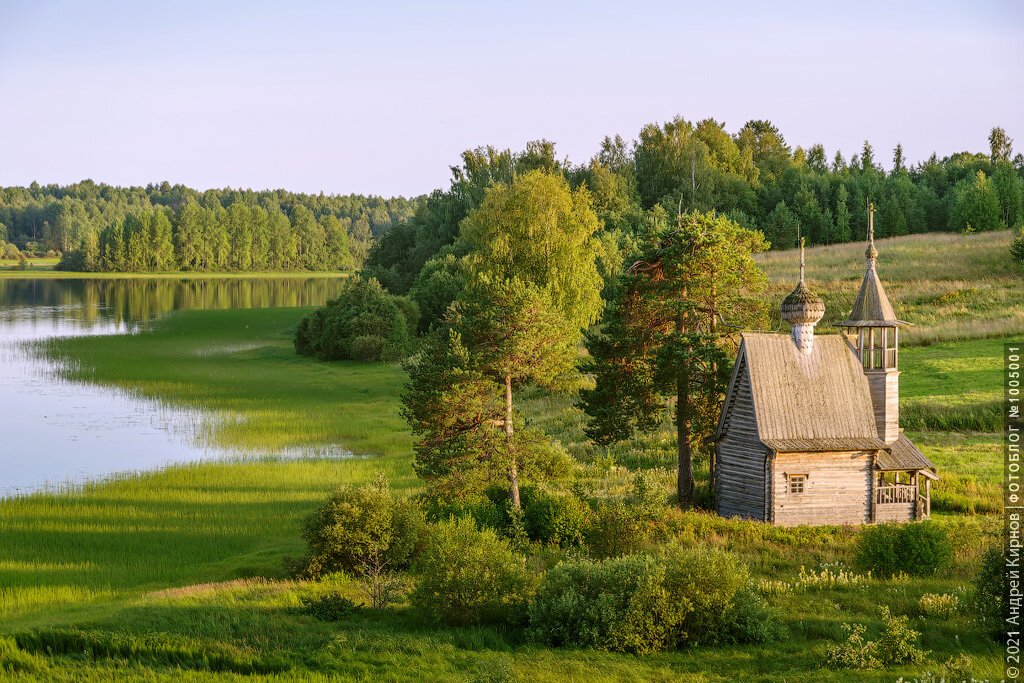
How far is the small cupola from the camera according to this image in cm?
2750

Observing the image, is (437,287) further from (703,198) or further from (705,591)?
(705,591)

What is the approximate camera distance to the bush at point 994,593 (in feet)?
58.1

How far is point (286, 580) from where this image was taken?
72.8 ft

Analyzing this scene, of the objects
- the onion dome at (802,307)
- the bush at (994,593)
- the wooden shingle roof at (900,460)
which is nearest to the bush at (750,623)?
the bush at (994,593)

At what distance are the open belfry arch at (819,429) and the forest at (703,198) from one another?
43.7 m

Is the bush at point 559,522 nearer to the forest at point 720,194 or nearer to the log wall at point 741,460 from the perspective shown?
the log wall at point 741,460

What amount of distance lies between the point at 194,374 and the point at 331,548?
44.8m

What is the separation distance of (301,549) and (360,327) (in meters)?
47.2

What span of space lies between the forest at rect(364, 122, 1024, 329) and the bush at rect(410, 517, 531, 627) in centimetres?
5365

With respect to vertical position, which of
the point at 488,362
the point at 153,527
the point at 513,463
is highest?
the point at 488,362

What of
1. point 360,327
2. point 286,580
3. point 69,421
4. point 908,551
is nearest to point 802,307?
point 908,551

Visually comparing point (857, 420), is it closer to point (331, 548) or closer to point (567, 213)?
point (331, 548)

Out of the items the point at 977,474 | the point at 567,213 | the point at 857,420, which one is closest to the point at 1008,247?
the point at 567,213

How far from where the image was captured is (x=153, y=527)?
28453mm
